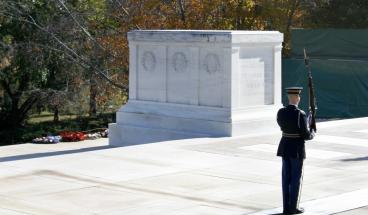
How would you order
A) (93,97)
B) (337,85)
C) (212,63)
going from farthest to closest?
(93,97) → (337,85) → (212,63)

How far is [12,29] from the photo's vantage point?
31.7 m

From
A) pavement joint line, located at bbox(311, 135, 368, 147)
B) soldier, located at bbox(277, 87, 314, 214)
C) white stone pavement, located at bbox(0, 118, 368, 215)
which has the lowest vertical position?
white stone pavement, located at bbox(0, 118, 368, 215)

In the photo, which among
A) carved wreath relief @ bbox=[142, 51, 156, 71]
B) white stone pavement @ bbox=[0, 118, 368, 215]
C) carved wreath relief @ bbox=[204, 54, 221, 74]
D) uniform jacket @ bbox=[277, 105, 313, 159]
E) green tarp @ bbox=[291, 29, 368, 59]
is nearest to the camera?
uniform jacket @ bbox=[277, 105, 313, 159]

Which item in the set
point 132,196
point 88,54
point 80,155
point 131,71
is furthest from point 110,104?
point 132,196

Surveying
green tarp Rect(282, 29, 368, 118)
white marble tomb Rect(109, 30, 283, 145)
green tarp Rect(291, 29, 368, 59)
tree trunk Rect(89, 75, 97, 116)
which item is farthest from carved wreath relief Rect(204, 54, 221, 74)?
tree trunk Rect(89, 75, 97, 116)

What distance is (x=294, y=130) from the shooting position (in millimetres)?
9180

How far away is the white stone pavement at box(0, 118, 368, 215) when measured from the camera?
968 centimetres

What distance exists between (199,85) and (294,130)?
8.18 meters

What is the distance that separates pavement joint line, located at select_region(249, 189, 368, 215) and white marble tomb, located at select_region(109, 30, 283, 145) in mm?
6198

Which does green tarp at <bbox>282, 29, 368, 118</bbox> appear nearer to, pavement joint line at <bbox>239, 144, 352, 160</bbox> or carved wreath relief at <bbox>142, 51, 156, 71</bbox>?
carved wreath relief at <bbox>142, 51, 156, 71</bbox>

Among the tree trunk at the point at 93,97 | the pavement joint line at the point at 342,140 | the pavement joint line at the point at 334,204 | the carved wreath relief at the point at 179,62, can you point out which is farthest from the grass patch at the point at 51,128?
the pavement joint line at the point at 334,204

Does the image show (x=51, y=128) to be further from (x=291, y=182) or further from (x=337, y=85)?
(x=291, y=182)

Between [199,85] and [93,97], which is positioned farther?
[93,97]

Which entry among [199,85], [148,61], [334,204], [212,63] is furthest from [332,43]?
[334,204]
